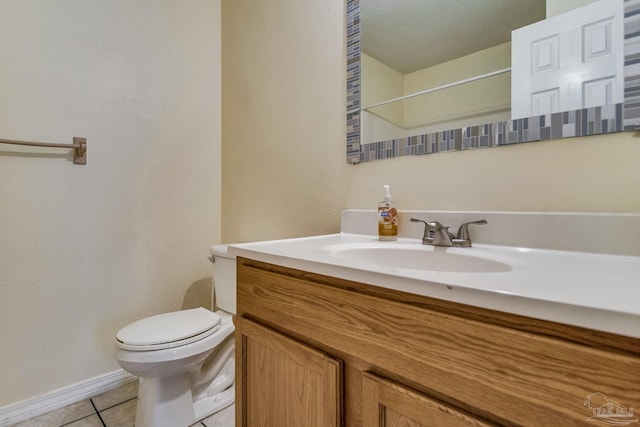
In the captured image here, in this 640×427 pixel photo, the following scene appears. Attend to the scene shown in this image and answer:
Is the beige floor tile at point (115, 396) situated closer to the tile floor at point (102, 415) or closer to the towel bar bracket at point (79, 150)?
the tile floor at point (102, 415)

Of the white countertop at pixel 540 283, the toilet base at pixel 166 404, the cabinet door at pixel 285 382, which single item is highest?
the white countertop at pixel 540 283

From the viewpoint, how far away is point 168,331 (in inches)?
44.9

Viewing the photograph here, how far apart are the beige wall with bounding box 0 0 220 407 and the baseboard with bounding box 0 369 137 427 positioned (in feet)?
0.10

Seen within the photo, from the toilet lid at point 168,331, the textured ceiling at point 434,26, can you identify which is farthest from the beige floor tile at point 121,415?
the textured ceiling at point 434,26

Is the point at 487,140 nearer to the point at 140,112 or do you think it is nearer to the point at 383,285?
the point at 383,285

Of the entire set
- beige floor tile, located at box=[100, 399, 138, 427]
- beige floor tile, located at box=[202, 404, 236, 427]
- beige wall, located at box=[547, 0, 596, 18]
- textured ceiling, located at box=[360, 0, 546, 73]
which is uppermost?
textured ceiling, located at box=[360, 0, 546, 73]

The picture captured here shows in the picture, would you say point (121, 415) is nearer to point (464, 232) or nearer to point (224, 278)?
point (224, 278)

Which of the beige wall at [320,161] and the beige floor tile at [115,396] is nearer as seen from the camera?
the beige wall at [320,161]

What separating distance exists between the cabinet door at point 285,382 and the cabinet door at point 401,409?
0.23ft

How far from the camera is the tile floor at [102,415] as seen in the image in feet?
4.01

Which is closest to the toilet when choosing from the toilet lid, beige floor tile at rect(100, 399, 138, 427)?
the toilet lid

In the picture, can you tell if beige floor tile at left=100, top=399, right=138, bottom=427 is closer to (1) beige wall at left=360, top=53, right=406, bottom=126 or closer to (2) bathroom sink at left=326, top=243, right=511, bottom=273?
(2) bathroom sink at left=326, top=243, right=511, bottom=273

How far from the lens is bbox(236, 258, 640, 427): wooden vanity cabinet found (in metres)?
0.33

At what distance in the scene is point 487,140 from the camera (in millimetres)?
870
